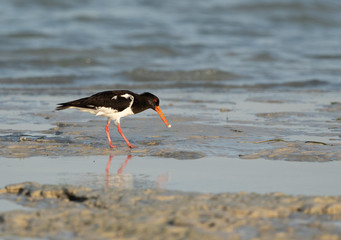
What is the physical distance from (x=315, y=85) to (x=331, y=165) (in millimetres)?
9087

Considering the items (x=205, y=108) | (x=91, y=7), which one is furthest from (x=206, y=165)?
(x=91, y=7)

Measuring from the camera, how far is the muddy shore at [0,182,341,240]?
14.5 ft

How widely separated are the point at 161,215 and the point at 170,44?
53.8 ft

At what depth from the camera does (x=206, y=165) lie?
6840mm

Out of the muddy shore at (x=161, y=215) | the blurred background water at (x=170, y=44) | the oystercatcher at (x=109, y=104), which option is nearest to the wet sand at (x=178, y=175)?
the muddy shore at (x=161, y=215)

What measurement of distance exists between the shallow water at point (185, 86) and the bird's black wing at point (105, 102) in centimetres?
46

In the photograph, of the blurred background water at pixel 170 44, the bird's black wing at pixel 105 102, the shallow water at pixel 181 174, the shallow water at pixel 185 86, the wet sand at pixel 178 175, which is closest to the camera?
the wet sand at pixel 178 175

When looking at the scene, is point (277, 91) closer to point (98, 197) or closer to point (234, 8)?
point (98, 197)

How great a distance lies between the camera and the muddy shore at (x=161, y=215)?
174 inches

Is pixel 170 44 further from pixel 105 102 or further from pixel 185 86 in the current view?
pixel 105 102

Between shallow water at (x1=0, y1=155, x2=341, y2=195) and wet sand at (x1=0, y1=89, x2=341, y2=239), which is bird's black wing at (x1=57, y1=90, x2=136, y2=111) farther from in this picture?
shallow water at (x1=0, y1=155, x2=341, y2=195)

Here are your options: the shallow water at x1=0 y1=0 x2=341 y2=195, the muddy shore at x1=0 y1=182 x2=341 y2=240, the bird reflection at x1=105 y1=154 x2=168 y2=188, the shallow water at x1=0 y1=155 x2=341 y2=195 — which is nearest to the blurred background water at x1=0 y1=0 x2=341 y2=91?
the shallow water at x1=0 y1=0 x2=341 y2=195

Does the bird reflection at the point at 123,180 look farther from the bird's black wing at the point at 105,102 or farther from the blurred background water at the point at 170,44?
the blurred background water at the point at 170,44

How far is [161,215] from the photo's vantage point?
4797 millimetres
